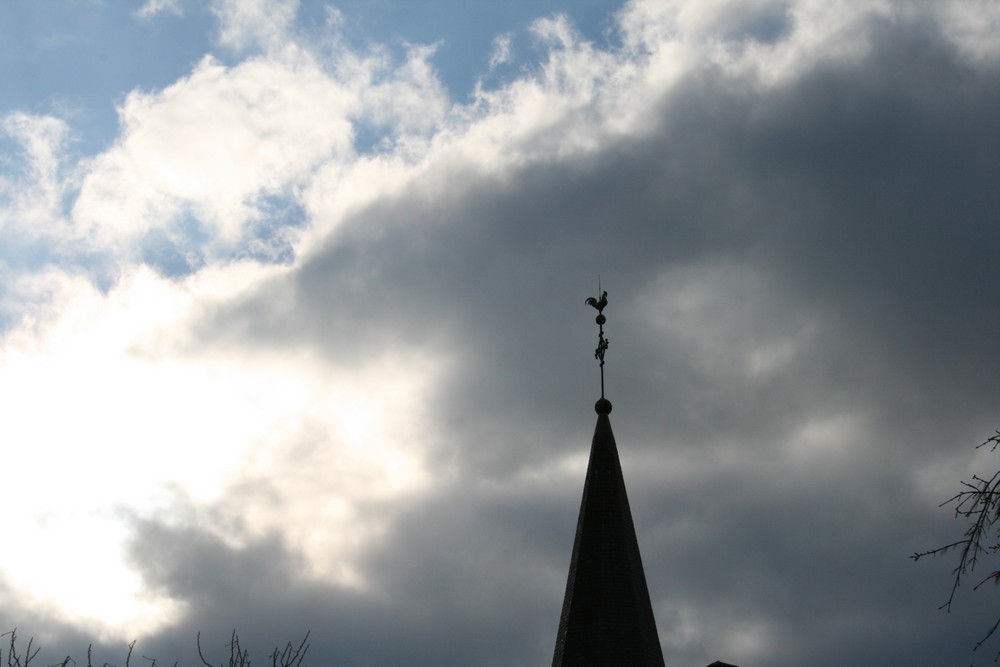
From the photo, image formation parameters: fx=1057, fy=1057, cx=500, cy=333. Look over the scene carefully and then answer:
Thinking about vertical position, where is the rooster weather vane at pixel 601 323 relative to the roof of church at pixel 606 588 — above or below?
above

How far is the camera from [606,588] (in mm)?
28375

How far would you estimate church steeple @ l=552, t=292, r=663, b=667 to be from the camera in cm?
2722

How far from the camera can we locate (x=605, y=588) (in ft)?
93.1

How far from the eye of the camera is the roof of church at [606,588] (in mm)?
27219

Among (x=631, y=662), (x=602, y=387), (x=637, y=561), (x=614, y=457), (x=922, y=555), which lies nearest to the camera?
(x=922, y=555)

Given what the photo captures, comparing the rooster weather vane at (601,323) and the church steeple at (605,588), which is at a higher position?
the rooster weather vane at (601,323)

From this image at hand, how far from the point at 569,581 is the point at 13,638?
47.3 feet

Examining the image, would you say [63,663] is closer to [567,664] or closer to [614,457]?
[567,664]

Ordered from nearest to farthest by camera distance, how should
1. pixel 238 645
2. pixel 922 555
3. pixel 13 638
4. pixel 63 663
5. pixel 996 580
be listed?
pixel 996 580 → pixel 922 555 → pixel 63 663 → pixel 13 638 → pixel 238 645

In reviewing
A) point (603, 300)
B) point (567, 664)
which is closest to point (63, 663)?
point (567, 664)

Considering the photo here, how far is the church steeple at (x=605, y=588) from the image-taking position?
2722 centimetres

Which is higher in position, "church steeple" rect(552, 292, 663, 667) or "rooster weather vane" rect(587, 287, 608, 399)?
"rooster weather vane" rect(587, 287, 608, 399)

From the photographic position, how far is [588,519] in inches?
1186

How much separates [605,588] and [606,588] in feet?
0.10
